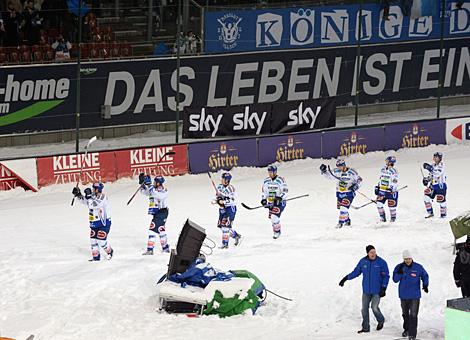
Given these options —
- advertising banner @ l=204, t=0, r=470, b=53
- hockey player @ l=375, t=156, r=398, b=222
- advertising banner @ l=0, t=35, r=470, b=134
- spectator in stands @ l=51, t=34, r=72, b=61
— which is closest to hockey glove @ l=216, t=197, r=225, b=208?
hockey player @ l=375, t=156, r=398, b=222

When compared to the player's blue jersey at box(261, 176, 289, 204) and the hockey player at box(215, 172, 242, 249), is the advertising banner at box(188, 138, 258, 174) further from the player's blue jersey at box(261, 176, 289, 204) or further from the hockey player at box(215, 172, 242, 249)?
the hockey player at box(215, 172, 242, 249)

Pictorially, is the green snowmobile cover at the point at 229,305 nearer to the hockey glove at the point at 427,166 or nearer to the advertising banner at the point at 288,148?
the hockey glove at the point at 427,166

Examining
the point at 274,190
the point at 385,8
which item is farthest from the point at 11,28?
the point at 385,8

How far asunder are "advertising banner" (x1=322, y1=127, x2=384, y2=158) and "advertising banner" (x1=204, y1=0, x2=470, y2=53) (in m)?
3.31

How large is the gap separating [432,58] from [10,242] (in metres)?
16.7

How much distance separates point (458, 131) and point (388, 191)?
8.32 meters

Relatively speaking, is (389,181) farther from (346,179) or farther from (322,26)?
(322,26)

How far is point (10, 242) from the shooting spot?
22.0 meters

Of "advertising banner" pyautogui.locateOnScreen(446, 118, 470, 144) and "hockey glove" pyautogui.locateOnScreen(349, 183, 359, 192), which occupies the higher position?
"hockey glove" pyautogui.locateOnScreen(349, 183, 359, 192)

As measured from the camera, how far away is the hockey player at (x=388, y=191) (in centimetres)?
2336

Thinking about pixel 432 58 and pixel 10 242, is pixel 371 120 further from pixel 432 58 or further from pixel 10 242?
pixel 10 242

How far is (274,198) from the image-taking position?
72.5ft

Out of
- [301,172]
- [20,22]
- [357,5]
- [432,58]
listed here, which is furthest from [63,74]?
[432,58]

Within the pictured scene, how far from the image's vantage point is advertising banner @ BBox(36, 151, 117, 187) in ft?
85.3
